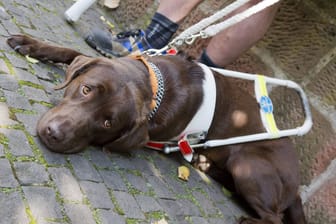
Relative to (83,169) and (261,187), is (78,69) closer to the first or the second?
(83,169)

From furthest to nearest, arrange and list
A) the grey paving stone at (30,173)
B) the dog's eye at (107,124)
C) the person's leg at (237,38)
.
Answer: the person's leg at (237,38), the dog's eye at (107,124), the grey paving stone at (30,173)

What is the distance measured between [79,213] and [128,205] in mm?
454

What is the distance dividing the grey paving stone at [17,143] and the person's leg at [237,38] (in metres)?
2.02

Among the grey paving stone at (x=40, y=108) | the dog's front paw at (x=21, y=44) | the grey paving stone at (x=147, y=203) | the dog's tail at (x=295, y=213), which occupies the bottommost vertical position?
the dog's tail at (x=295, y=213)

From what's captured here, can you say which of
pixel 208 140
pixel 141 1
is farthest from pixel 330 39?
pixel 141 1

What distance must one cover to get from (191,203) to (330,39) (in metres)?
1.96

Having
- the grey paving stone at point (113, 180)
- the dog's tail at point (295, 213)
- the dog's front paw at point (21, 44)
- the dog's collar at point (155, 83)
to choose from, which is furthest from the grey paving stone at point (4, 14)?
the dog's tail at point (295, 213)

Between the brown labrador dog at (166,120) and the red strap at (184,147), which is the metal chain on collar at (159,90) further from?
the red strap at (184,147)

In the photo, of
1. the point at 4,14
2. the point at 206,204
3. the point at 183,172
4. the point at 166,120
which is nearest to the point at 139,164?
the point at 166,120

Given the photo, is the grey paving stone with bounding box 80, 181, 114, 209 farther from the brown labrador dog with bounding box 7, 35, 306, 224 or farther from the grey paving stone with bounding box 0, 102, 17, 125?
the grey paving stone with bounding box 0, 102, 17, 125

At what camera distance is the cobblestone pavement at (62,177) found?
2.32 m

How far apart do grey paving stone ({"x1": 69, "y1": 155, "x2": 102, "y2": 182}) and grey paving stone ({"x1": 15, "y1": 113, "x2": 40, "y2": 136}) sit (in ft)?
0.84

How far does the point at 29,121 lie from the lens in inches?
110

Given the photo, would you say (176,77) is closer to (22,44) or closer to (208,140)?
(208,140)
